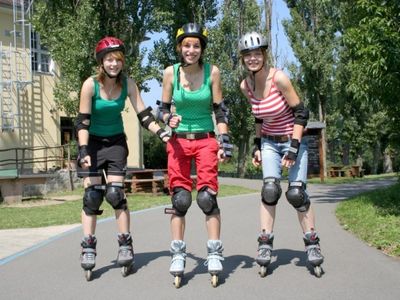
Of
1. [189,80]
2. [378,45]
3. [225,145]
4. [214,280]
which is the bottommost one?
[214,280]

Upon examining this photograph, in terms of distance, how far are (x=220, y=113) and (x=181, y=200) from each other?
84 centimetres

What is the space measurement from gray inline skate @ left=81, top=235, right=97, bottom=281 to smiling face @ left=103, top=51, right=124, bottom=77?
1464 mm

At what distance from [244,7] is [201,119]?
2667 cm

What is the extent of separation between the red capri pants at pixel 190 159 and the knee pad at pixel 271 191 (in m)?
0.42

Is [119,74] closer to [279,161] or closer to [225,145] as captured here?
[225,145]

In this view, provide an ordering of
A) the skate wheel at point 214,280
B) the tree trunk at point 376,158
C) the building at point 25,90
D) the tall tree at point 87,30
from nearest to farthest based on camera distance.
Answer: the skate wheel at point 214,280
the tall tree at point 87,30
the building at point 25,90
the tree trunk at point 376,158

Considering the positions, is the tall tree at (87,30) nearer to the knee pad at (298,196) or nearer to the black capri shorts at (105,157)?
the black capri shorts at (105,157)

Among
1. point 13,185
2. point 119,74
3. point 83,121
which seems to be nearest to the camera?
point 83,121

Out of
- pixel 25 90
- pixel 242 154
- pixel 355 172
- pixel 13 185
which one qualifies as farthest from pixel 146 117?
pixel 242 154

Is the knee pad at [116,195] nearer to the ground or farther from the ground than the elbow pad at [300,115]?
Answer: nearer to the ground

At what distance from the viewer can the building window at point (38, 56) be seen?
80.2ft

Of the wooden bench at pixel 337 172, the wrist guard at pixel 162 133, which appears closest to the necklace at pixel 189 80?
the wrist guard at pixel 162 133

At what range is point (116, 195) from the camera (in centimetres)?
467

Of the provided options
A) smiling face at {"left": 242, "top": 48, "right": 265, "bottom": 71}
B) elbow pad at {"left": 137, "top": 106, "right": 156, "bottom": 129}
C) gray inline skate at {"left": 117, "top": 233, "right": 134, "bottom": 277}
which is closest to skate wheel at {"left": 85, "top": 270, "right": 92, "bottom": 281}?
gray inline skate at {"left": 117, "top": 233, "right": 134, "bottom": 277}
